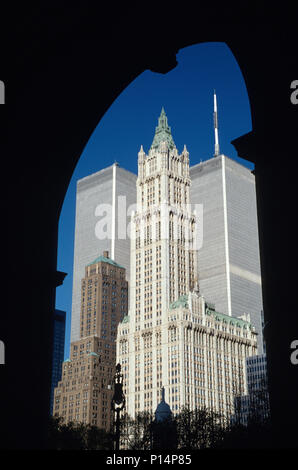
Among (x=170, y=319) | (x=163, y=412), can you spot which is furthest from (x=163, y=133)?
(x=163, y=412)

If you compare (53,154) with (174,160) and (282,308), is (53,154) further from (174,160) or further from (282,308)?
(174,160)

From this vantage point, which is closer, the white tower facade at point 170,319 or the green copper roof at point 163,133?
the white tower facade at point 170,319

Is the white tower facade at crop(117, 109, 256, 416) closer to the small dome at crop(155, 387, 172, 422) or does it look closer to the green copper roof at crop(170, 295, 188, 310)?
the green copper roof at crop(170, 295, 188, 310)

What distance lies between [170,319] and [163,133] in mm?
39304

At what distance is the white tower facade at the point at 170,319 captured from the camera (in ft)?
369

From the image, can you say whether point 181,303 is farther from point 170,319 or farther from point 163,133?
point 163,133

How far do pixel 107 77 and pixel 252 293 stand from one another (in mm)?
166147

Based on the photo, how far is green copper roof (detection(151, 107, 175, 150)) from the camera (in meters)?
130

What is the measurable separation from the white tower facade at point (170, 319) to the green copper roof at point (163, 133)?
0.32 m

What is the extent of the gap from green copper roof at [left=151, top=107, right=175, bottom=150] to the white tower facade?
1.05 ft

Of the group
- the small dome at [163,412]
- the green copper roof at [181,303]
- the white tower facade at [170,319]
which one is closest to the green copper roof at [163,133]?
the white tower facade at [170,319]

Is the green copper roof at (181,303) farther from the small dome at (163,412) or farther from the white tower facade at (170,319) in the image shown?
the small dome at (163,412)

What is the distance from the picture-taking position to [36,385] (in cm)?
1067

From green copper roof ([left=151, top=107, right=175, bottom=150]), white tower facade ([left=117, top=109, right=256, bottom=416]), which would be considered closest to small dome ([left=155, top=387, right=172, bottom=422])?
white tower facade ([left=117, top=109, right=256, bottom=416])
